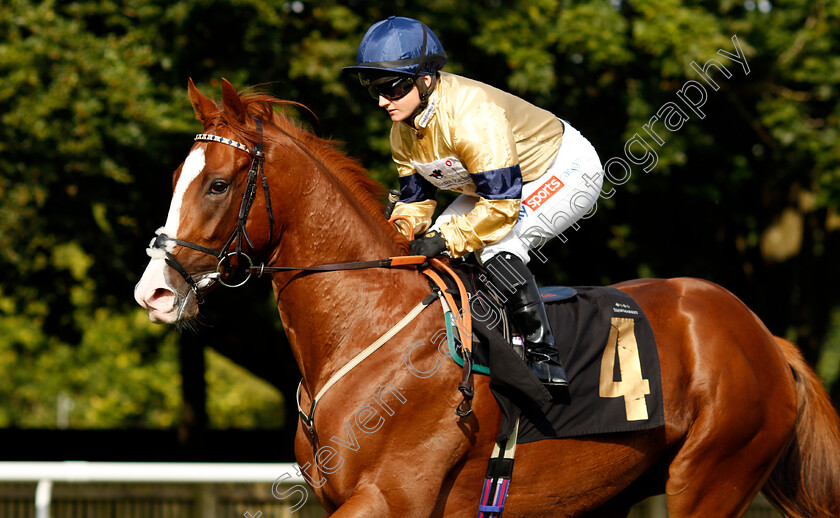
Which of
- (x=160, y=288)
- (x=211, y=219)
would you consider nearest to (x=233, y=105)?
(x=211, y=219)

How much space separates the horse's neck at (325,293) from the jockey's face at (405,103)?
0.44 meters

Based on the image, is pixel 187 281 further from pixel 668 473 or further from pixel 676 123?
pixel 676 123

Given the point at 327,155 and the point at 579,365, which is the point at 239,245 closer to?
the point at 327,155

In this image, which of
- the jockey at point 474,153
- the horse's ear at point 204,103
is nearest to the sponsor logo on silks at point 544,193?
the jockey at point 474,153

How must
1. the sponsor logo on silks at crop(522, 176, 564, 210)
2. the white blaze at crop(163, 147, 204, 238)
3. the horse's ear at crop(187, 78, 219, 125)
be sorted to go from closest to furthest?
the white blaze at crop(163, 147, 204, 238) → the horse's ear at crop(187, 78, 219, 125) → the sponsor logo on silks at crop(522, 176, 564, 210)

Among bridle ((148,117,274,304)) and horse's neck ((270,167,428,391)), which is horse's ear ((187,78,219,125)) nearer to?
bridle ((148,117,274,304))

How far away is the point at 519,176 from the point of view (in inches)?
145

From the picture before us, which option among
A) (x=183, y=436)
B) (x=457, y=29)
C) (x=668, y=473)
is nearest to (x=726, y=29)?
(x=457, y=29)

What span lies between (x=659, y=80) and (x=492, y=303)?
6.73m

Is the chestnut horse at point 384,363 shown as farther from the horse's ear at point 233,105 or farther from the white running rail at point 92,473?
the white running rail at point 92,473

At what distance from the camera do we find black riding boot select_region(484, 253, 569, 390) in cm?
365

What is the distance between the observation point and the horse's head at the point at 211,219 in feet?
10.6

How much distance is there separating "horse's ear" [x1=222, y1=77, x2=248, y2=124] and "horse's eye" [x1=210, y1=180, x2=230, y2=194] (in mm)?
313

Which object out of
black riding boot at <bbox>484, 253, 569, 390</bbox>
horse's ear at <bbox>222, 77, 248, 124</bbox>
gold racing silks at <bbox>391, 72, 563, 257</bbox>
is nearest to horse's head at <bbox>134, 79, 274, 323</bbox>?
horse's ear at <bbox>222, 77, 248, 124</bbox>
